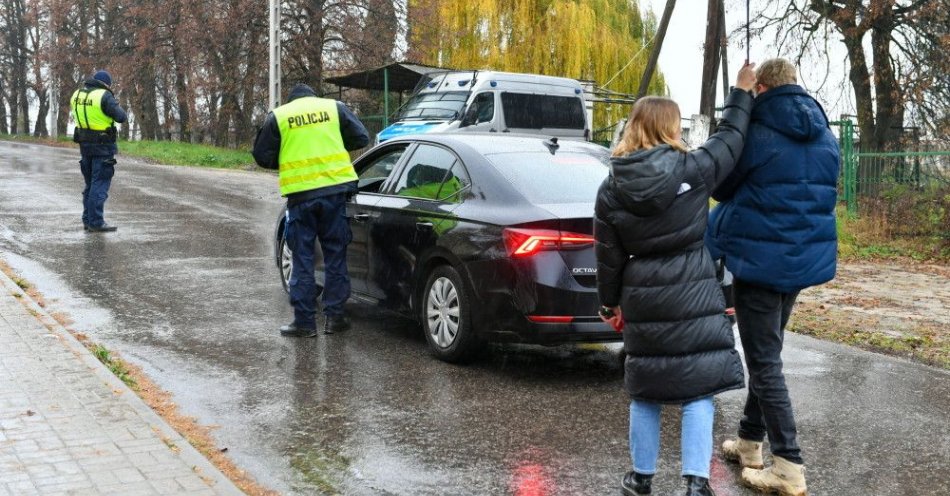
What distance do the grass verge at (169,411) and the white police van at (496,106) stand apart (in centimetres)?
1093

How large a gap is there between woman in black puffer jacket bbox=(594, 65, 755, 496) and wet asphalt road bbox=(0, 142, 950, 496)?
0.58 metres

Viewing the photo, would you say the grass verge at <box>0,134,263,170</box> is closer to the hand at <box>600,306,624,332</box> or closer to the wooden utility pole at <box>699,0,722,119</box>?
the wooden utility pole at <box>699,0,722,119</box>

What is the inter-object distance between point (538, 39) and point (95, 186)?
20.1 meters

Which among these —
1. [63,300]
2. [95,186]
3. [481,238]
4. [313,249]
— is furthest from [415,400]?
[95,186]

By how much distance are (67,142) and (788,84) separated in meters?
46.0

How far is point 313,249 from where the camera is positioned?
26.1ft

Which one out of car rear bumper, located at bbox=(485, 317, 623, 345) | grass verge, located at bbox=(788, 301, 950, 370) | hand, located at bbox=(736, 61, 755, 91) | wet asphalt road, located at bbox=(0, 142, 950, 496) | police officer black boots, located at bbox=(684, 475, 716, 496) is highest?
hand, located at bbox=(736, 61, 755, 91)

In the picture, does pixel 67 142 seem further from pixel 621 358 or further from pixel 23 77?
pixel 621 358

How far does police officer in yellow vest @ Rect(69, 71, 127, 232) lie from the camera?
1333cm

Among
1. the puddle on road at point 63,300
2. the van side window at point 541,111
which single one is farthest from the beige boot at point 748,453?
the van side window at point 541,111

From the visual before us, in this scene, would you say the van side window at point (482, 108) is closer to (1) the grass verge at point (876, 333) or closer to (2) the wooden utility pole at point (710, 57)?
(2) the wooden utility pole at point (710, 57)

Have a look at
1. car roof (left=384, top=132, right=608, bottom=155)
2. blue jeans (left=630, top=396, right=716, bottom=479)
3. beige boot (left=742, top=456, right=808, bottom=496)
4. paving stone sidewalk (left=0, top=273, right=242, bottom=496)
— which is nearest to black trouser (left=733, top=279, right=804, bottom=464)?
beige boot (left=742, top=456, right=808, bottom=496)

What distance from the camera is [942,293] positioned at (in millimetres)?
11602

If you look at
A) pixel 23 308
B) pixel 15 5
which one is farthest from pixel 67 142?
pixel 23 308
